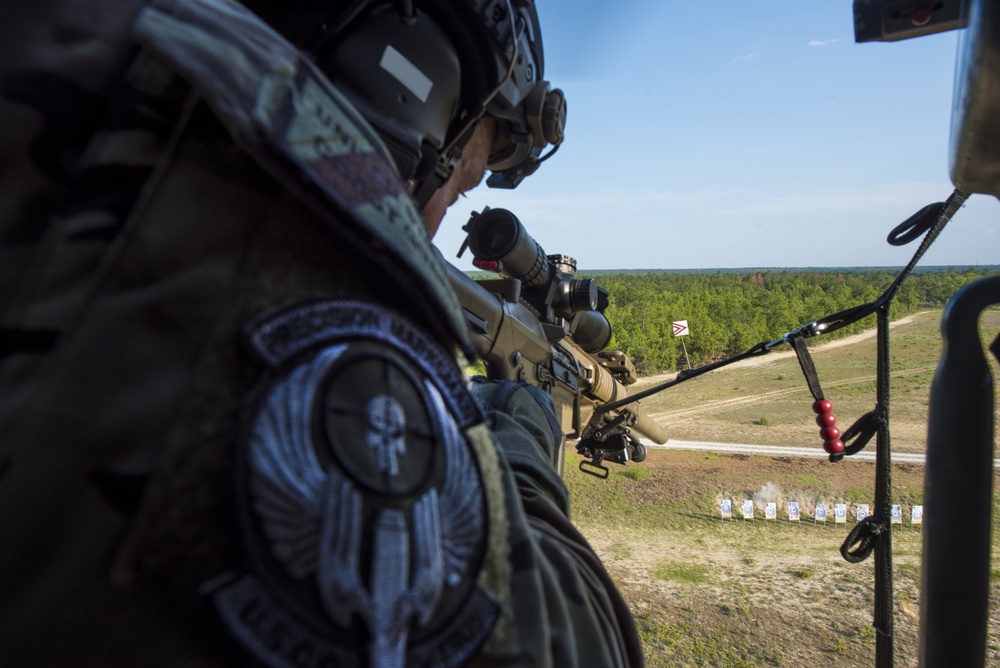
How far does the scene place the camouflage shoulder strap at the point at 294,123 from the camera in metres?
0.49

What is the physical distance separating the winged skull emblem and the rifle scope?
2263mm

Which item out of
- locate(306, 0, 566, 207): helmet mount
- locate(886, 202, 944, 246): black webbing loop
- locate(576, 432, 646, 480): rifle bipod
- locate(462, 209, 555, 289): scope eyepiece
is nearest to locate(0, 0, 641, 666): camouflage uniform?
locate(306, 0, 566, 207): helmet mount

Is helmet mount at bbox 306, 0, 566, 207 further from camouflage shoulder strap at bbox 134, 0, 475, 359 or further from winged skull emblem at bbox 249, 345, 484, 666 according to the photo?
winged skull emblem at bbox 249, 345, 484, 666

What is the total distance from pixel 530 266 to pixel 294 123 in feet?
7.94

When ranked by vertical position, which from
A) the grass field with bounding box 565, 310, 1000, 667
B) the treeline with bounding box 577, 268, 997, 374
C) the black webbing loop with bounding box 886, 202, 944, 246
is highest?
the treeline with bounding box 577, 268, 997, 374

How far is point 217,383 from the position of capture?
48 cm

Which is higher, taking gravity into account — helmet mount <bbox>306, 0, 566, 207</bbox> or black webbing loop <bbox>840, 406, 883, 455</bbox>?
helmet mount <bbox>306, 0, 566, 207</bbox>

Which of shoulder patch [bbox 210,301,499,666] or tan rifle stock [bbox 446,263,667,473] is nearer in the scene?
shoulder patch [bbox 210,301,499,666]

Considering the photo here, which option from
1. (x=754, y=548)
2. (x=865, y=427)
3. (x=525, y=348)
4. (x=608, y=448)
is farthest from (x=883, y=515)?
(x=754, y=548)

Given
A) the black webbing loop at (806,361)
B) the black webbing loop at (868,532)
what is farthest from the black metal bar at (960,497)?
the black webbing loop at (806,361)

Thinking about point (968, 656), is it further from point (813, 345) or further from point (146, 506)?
point (813, 345)

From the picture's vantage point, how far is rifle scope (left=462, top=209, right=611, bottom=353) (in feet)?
9.03

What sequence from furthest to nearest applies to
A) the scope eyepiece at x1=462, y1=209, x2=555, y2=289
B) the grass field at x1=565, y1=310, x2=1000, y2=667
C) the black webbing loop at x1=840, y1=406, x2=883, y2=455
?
the grass field at x1=565, y1=310, x2=1000, y2=667 → the scope eyepiece at x1=462, y1=209, x2=555, y2=289 → the black webbing loop at x1=840, y1=406, x2=883, y2=455

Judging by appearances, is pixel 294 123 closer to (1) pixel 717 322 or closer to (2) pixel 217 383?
(2) pixel 217 383
